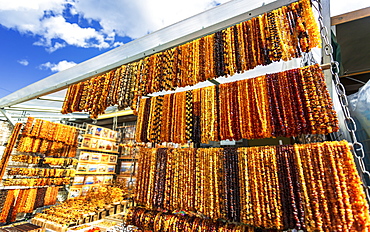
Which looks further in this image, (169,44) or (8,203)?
(8,203)

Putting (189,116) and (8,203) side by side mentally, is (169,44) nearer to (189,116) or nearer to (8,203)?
(189,116)

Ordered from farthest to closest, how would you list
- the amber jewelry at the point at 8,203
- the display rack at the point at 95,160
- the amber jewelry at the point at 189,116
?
the display rack at the point at 95,160
the amber jewelry at the point at 8,203
the amber jewelry at the point at 189,116

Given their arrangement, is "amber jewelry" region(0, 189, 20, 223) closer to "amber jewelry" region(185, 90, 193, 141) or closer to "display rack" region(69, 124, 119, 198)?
"display rack" region(69, 124, 119, 198)

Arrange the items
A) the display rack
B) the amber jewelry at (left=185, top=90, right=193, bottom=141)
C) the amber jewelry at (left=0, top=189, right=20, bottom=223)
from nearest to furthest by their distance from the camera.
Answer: the amber jewelry at (left=185, top=90, right=193, bottom=141) < the amber jewelry at (left=0, top=189, right=20, bottom=223) < the display rack

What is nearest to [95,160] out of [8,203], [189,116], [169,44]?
[8,203]

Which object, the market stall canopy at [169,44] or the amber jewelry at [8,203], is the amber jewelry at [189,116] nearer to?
the market stall canopy at [169,44]

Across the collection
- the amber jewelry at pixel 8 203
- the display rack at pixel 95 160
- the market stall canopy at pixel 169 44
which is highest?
the market stall canopy at pixel 169 44

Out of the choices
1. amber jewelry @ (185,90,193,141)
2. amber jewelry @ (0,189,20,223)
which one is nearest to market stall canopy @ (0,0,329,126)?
amber jewelry @ (185,90,193,141)

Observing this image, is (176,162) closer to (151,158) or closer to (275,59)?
(151,158)

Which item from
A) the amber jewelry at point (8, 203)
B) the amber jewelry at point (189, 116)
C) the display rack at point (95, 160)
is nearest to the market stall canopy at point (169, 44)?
the amber jewelry at point (189, 116)

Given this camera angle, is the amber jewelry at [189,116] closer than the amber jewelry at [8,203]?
Yes

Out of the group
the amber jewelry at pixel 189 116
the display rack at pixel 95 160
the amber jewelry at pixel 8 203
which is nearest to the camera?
the amber jewelry at pixel 189 116

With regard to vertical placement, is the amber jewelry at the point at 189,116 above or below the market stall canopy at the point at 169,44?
below

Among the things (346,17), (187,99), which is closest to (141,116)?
(187,99)
